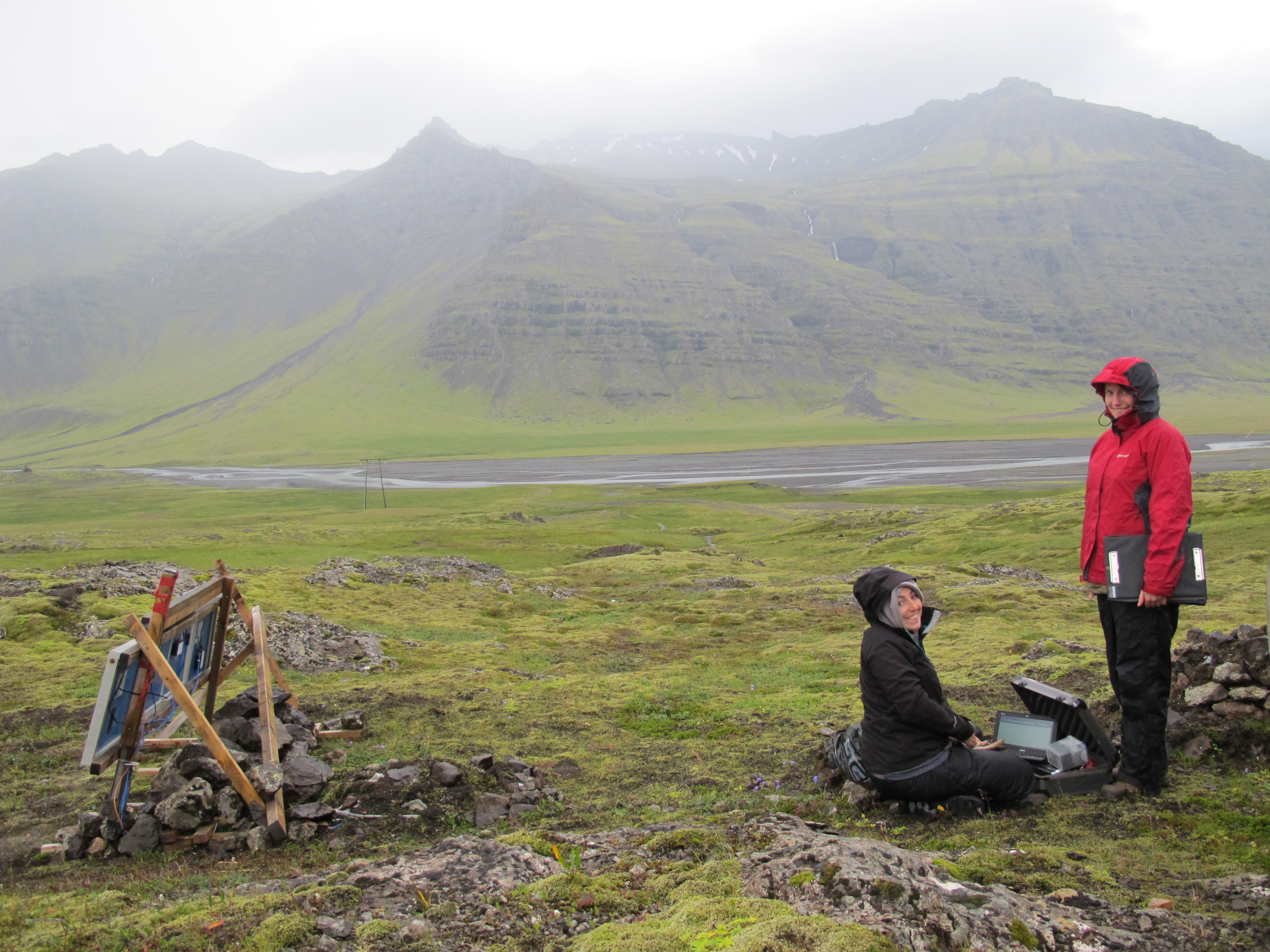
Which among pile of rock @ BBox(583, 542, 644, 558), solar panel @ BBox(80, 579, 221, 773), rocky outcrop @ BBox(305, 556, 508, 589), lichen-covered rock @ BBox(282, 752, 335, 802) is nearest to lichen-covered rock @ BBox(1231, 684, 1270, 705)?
lichen-covered rock @ BBox(282, 752, 335, 802)

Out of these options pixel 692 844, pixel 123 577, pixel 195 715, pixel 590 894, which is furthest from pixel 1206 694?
pixel 123 577

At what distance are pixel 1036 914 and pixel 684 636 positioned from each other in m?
17.1

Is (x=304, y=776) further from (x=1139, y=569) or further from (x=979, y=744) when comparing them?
(x=1139, y=569)

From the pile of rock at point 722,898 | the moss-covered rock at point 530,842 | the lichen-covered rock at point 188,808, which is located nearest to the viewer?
the pile of rock at point 722,898

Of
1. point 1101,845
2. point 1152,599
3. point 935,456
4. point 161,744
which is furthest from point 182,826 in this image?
point 935,456

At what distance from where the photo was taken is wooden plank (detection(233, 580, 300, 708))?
11.2 m

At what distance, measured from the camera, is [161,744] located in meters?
9.98

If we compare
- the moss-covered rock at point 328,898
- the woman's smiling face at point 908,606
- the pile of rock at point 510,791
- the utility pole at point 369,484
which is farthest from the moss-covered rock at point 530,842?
the utility pole at point 369,484

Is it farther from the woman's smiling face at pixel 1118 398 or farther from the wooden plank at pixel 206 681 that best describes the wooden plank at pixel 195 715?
the woman's smiling face at pixel 1118 398

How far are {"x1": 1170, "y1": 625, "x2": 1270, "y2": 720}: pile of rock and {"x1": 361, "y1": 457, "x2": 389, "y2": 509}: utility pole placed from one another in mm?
77147

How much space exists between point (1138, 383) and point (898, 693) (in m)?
→ 3.98

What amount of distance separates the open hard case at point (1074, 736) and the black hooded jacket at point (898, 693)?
3.60ft

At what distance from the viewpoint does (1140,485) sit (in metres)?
8.22

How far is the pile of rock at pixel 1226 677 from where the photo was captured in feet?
29.3
